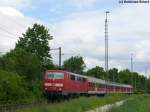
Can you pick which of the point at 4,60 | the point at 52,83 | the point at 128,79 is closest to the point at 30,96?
the point at 52,83

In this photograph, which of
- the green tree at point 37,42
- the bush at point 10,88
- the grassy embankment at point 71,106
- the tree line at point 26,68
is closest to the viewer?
the grassy embankment at point 71,106

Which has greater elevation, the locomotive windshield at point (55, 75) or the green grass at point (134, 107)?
the locomotive windshield at point (55, 75)

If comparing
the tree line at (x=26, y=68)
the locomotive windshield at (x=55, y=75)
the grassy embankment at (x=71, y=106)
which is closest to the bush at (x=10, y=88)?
the tree line at (x=26, y=68)

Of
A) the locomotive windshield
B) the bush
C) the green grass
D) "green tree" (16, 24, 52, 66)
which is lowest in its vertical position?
the green grass

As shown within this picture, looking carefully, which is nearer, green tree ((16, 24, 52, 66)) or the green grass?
the green grass

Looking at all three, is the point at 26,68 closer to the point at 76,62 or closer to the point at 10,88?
the point at 10,88

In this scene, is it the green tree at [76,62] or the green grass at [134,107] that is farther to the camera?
the green tree at [76,62]

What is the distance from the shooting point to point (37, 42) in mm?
82875

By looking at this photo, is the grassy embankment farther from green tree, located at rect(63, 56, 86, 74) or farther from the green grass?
green tree, located at rect(63, 56, 86, 74)

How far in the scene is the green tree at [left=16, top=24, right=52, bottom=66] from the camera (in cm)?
8176

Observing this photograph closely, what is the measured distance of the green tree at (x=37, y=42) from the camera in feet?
268

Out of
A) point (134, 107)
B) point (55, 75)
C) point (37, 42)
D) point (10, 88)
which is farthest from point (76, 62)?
point (134, 107)

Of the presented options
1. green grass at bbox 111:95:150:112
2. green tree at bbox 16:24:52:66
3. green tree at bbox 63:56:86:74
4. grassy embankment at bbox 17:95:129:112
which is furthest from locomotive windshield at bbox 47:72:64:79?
green tree at bbox 63:56:86:74

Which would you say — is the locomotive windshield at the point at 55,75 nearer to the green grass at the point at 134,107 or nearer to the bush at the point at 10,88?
the bush at the point at 10,88
